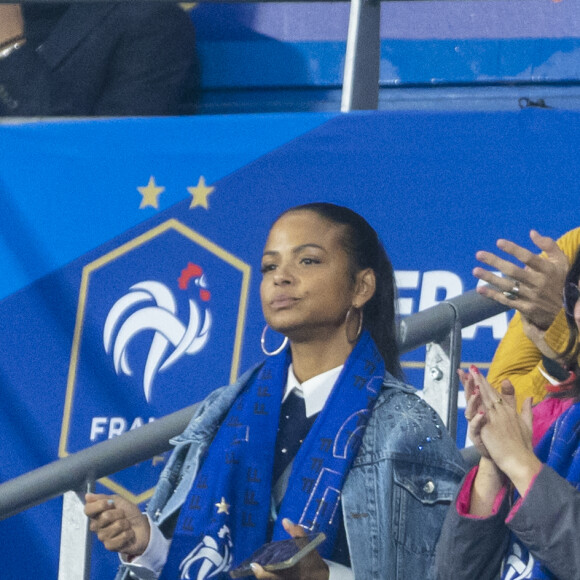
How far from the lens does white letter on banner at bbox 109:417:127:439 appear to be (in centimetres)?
324

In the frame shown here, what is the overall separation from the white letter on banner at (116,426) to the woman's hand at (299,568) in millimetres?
1400

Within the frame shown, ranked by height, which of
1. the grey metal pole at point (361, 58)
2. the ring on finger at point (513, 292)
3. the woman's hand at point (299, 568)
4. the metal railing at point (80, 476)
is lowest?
the woman's hand at point (299, 568)

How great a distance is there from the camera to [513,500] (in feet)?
6.10

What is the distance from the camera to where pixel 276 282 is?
7.14ft

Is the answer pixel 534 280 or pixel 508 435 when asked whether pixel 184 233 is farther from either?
pixel 508 435

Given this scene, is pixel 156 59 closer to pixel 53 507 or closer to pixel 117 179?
pixel 117 179

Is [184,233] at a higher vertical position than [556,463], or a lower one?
higher

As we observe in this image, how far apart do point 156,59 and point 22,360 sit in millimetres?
1090

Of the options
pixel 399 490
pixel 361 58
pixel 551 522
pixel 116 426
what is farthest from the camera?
pixel 361 58

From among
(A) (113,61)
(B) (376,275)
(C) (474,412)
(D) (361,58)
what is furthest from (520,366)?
(A) (113,61)

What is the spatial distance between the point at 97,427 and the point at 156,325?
0.98ft

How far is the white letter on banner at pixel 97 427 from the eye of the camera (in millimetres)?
3256

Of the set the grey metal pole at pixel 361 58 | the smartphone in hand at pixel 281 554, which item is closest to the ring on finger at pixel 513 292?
the smartphone in hand at pixel 281 554

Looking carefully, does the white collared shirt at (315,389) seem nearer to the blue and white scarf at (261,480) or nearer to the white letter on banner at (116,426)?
the blue and white scarf at (261,480)
